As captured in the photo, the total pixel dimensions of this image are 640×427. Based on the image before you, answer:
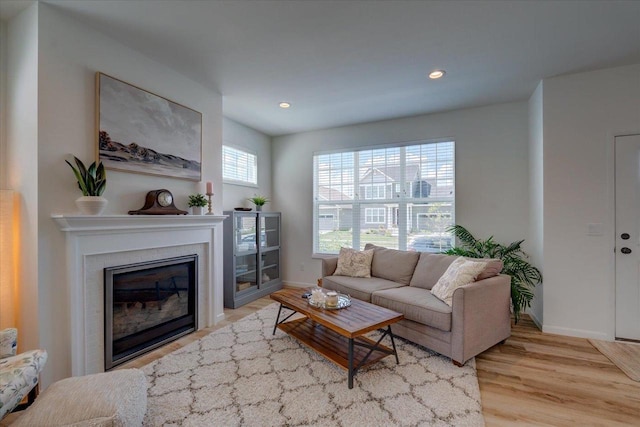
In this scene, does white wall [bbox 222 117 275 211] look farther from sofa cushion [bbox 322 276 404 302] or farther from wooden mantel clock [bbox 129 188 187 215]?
sofa cushion [bbox 322 276 404 302]

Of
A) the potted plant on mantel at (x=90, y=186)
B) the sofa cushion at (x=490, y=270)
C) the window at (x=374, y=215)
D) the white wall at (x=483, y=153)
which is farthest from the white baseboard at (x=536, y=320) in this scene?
the potted plant on mantel at (x=90, y=186)

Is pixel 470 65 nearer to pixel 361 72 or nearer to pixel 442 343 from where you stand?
pixel 361 72

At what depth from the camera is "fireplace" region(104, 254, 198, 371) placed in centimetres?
243

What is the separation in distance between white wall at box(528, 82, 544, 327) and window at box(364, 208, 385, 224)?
74.6 inches

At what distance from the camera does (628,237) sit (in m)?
2.90

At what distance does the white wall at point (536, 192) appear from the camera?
10.6 ft

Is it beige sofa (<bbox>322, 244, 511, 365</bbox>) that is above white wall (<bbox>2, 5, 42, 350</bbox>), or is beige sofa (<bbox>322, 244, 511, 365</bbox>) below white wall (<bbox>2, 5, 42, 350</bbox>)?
below

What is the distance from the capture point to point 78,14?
2.17m

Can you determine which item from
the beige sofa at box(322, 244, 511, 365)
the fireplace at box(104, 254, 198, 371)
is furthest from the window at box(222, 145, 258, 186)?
the beige sofa at box(322, 244, 511, 365)

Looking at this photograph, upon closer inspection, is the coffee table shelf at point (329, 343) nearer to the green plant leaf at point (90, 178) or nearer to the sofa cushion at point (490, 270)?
the sofa cushion at point (490, 270)

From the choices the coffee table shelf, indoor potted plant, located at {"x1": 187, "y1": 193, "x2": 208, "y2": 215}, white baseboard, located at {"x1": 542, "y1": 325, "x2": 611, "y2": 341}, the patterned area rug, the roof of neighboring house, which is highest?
the roof of neighboring house

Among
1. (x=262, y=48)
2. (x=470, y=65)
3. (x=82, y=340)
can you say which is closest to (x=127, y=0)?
(x=262, y=48)

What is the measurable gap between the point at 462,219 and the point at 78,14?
14.6ft

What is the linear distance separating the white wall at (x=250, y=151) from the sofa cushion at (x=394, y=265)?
2.24 meters
